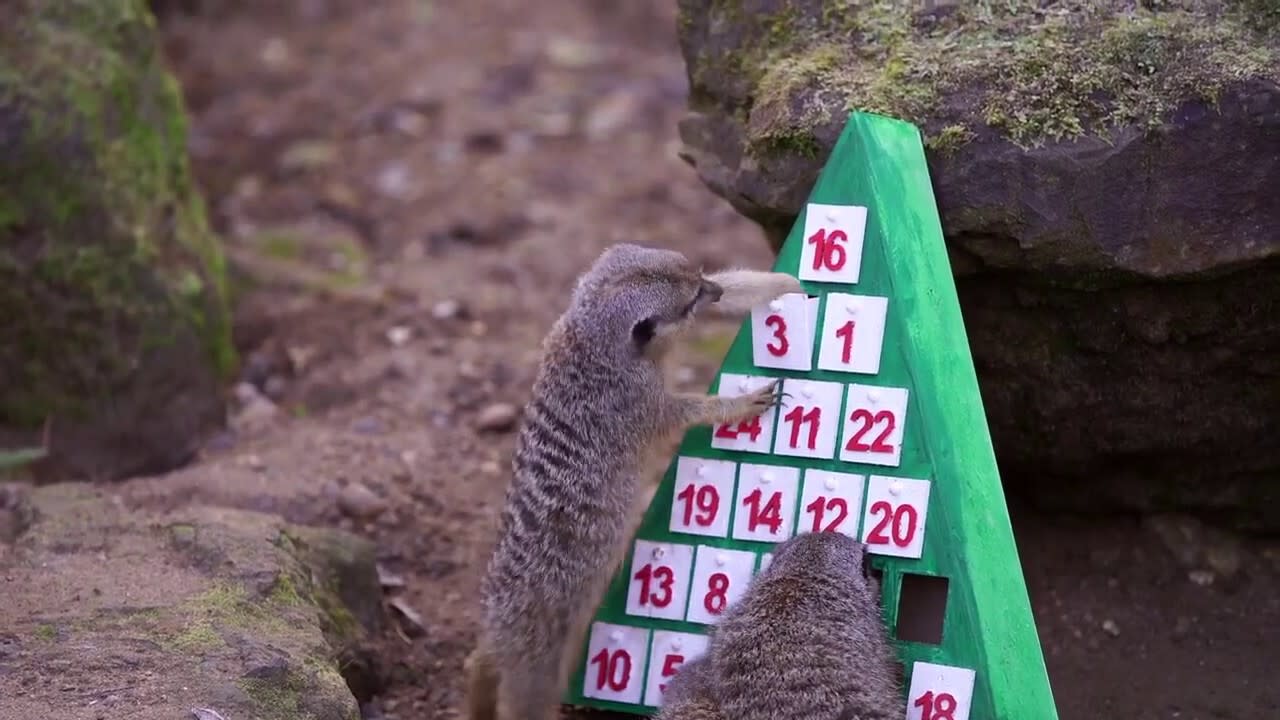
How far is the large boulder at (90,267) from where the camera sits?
475cm

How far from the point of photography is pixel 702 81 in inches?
164

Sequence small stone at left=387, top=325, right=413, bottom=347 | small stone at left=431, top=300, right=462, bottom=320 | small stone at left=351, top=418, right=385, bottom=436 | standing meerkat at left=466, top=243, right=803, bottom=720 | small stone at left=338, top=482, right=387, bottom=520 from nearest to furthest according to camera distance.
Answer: standing meerkat at left=466, top=243, right=803, bottom=720 → small stone at left=338, top=482, right=387, bottom=520 → small stone at left=351, top=418, right=385, bottom=436 → small stone at left=387, top=325, right=413, bottom=347 → small stone at left=431, top=300, right=462, bottom=320

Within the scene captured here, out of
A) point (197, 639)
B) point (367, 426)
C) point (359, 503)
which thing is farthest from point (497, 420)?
point (197, 639)

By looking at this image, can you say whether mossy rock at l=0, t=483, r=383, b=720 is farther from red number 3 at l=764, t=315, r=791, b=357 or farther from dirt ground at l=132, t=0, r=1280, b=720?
red number 3 at l=764, t=315, r=791, b=357

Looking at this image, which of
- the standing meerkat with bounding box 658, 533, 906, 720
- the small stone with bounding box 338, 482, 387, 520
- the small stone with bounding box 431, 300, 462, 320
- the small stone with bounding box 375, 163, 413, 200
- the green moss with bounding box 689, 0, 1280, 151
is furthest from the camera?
the small stone with bounding box 375, 163, 413, 200

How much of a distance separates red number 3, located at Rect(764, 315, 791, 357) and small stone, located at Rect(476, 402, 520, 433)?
6.33 ft

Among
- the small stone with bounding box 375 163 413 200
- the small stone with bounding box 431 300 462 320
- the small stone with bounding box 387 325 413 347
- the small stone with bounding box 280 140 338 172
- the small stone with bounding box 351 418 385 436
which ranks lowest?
the small stone with bounding box 351 418 385 436

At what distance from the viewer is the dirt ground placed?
4.16 m

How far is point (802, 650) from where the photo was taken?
3244mm

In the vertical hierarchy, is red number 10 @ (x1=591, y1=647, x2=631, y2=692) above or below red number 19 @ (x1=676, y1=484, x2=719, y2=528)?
below

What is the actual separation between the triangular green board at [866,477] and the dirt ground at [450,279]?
67cm

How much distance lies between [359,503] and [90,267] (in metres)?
1.23

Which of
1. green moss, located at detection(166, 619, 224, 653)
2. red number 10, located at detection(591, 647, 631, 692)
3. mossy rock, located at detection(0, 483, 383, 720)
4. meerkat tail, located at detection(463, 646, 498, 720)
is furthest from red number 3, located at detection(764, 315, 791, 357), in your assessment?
green moss, located at detection(166, 619, 224, 653)

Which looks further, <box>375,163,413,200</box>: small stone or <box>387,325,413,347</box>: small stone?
<box>375,163,413,200</box>: small stone
